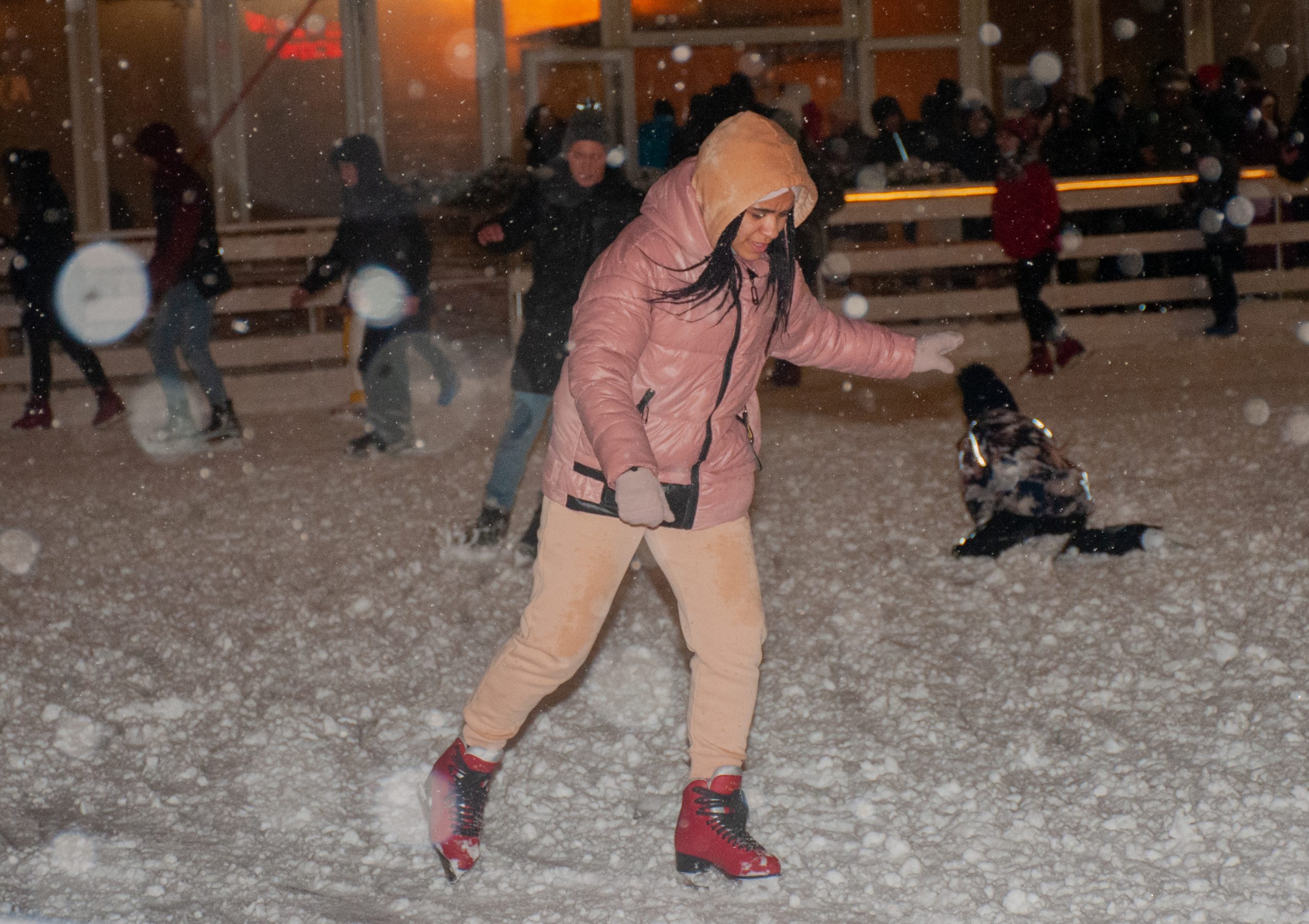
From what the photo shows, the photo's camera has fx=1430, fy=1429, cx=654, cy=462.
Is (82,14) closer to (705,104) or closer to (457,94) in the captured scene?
(457,94)

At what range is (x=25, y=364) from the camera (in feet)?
37.0

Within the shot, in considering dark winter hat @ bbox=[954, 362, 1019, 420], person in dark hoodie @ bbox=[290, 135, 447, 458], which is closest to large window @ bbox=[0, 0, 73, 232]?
person in dark hoodie @ bbox=[290, 135, 447, 458]

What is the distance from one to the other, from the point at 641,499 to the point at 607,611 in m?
0.54

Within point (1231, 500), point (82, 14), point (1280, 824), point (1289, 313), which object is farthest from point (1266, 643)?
point (82, 14)

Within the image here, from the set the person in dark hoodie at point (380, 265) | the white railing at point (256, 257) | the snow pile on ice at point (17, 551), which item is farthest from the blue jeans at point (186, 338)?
the white railing at point (256, 257)

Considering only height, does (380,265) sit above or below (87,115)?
below

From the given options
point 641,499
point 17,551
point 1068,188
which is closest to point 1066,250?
point 1068,188

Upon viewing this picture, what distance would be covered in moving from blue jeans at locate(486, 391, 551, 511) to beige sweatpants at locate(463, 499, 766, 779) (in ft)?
7.91

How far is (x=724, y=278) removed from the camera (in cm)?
300

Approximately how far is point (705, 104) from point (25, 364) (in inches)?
290

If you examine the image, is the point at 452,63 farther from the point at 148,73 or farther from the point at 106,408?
the point at 106,408

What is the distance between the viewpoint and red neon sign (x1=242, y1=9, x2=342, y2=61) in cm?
1559

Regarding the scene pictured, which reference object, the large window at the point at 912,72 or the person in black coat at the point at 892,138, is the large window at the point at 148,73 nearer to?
the person in black coat at the point at 892,138

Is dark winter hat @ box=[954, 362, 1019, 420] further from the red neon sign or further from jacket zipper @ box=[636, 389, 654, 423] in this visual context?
the red neon sign
